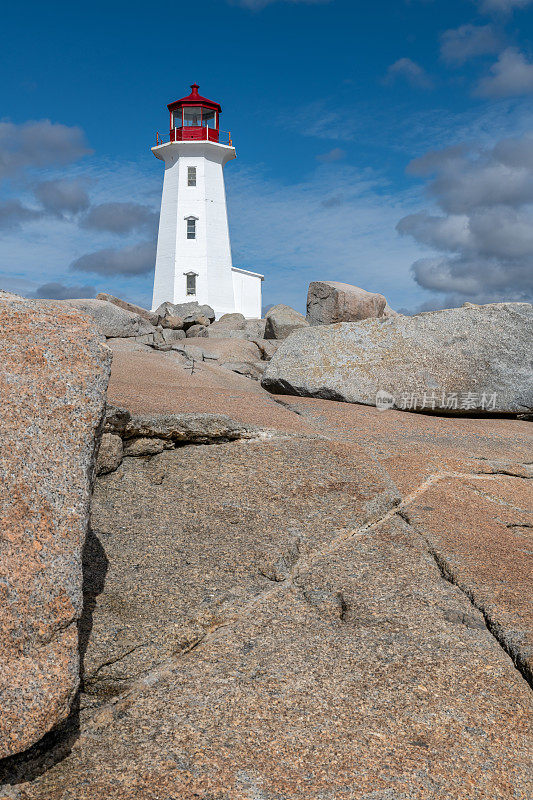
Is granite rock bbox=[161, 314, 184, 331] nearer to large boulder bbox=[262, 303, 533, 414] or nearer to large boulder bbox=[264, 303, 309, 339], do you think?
large boulder bbox=[264, 303, 309, 339]

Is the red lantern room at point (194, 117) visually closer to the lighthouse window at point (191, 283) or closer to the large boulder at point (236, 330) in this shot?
the lighthouse window at point (191, 283)

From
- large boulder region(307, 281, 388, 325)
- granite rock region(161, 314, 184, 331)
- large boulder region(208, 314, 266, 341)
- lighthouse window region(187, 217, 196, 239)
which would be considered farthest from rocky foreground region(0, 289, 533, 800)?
lighthouse window region(187, 217, 196, 239)

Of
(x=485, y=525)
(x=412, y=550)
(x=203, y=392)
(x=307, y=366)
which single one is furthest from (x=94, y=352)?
(x=307, y=366)

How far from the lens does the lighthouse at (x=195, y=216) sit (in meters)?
32.8

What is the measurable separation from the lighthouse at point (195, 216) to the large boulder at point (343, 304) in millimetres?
18676

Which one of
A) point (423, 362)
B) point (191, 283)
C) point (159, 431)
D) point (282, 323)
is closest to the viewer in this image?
point (159, 431)

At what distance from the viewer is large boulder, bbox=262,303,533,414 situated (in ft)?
26.3

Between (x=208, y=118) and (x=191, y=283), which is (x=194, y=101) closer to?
(x=208, y=118)

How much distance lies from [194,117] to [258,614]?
35521 millimetres

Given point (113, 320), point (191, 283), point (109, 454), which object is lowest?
point (109, 454)

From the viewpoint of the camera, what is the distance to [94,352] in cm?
329

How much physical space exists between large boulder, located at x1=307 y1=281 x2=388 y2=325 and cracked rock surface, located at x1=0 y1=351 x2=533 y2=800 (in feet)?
29.1

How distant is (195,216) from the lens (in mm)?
33000

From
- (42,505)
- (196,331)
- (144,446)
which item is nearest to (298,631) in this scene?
(42,505)
